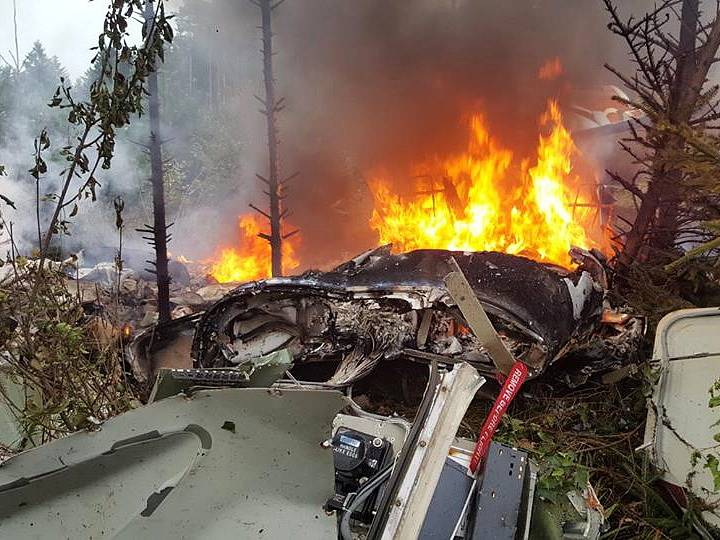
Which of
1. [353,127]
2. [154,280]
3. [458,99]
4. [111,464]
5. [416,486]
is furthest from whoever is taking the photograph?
[353,127]

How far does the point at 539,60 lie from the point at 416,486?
14.0m

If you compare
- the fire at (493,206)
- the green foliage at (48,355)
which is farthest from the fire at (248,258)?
the green foliage at (48,355)

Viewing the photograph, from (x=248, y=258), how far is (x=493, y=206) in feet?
22.1

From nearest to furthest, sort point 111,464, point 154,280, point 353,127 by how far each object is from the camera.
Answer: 1. point 111,464
2. point 154,280
3. point 353,127

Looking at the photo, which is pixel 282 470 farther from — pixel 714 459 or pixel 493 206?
pixel 493 206

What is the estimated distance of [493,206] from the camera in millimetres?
10484

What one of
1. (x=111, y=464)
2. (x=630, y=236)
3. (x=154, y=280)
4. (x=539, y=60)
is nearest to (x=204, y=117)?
(x=154, y=280)

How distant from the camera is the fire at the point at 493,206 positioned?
9.59 m


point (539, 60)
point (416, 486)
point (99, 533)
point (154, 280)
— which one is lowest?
point (154, 280)

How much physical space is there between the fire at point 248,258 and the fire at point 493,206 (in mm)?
2960

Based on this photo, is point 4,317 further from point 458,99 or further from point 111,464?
point 458,99

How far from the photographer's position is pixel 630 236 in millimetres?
6320

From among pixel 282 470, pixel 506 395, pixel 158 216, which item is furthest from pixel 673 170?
pixel 158 216

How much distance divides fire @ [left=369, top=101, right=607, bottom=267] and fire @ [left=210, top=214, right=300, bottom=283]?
2.96 metres
